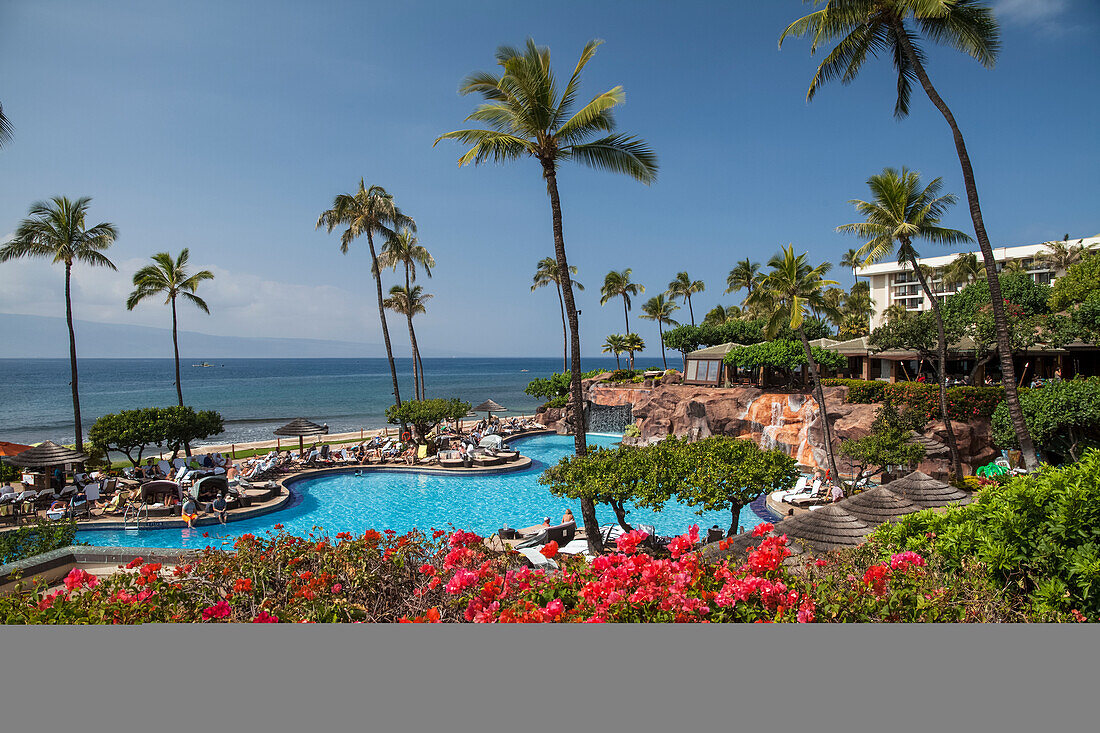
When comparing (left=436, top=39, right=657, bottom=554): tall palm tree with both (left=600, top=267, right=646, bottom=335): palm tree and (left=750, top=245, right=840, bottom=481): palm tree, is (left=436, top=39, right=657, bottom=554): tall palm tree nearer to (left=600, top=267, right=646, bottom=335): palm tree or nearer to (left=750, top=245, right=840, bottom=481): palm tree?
(left=750, top=245, right=840, bottom=481): palm tree

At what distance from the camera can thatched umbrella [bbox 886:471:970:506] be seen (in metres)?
10.7

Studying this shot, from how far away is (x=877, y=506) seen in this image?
33.6ft

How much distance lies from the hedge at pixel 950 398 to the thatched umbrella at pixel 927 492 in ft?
39.0

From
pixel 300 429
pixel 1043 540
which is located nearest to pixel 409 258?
pixel 300 429

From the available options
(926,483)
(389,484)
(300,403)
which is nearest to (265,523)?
(389,484)

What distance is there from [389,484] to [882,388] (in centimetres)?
2199

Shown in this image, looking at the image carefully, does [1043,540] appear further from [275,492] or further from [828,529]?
[275,492]

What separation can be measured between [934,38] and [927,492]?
10568mm

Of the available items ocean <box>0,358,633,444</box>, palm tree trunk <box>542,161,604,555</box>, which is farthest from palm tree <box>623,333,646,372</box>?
palm tree trunk <box>542,161,604,555</box>

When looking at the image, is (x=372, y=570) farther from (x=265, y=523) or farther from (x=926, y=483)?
(x=265, y=523)

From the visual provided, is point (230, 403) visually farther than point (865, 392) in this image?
Yes

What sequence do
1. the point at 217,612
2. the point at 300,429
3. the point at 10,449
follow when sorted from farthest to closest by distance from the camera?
the point at 300,429 < the point at 10,449 < the point at 217,612

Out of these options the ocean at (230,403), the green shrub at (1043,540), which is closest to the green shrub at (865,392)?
the green shrub at (1043,540)

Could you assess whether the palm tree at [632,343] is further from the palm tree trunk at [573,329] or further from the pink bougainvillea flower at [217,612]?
the pink bougainvillea flower at [217,612]
